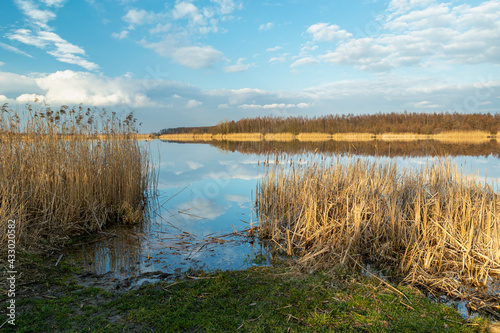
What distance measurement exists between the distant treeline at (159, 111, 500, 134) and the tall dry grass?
34.1 metres

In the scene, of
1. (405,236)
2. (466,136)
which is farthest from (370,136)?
(405,236)

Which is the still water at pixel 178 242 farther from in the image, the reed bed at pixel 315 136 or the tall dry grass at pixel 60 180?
the reed bed at pixel 315 136

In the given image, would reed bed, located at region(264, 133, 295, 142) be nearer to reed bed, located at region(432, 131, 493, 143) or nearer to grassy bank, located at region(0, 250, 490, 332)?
reed bed, located at region(432, 131, 493, 143)

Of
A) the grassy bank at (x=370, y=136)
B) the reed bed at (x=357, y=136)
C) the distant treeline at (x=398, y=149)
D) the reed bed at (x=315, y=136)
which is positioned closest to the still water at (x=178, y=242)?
the distant treeline at (x=398, y=149)

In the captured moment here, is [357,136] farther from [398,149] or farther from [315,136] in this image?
[398,149]

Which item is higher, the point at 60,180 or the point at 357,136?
the point at 357,136

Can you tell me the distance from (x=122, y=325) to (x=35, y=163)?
4.37m

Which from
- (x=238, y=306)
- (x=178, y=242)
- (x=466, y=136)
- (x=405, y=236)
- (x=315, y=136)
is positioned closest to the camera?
(x=238, y=306)

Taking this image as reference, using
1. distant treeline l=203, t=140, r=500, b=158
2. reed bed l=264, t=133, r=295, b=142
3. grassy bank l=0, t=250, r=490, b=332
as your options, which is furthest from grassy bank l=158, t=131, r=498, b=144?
grassy bank l=0, t=250, r=490, b=332

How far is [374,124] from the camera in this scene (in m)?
43.4

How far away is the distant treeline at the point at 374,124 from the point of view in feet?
119

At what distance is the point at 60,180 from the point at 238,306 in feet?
14.3

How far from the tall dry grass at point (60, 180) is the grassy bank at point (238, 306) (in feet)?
5.33

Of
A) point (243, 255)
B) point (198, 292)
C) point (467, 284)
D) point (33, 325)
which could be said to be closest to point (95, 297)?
point (33, 325)
